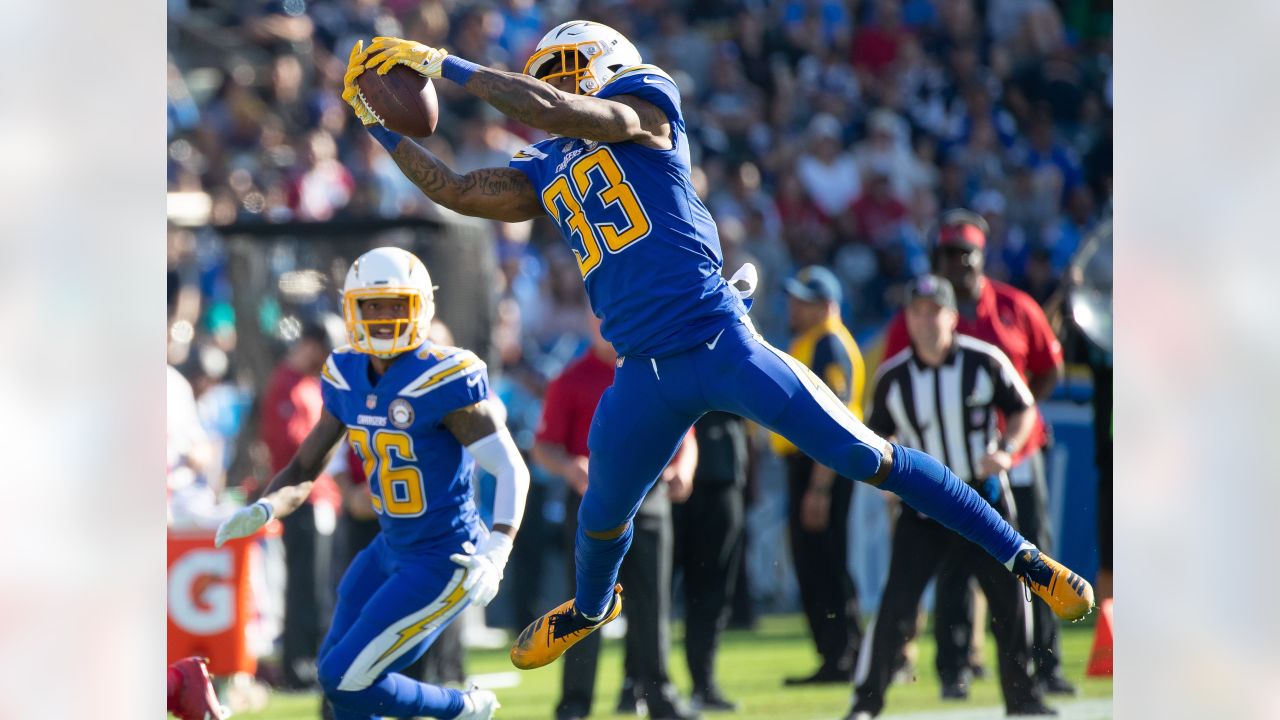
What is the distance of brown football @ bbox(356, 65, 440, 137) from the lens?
462 centimetres

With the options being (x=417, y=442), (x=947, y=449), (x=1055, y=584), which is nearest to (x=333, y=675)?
(x=417, y=442)

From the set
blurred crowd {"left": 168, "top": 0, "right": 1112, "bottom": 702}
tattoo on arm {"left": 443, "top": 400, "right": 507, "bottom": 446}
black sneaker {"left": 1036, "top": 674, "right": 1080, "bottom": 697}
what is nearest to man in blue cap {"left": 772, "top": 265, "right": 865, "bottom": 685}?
black sneaker {"left": 1036, "top": 674, "right": 1080, "bottom": 697}

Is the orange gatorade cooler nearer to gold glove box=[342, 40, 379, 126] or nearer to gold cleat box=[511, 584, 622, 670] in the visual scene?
gold cleat box=[511, 584, 622, 670]

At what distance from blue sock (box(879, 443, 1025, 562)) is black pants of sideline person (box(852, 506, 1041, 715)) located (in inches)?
72.3

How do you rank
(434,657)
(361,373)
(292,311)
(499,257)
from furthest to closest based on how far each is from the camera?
1. (499,257)
2. (292,311)
3. (434,657)
4. (361,373)

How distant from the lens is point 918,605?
6.48 m

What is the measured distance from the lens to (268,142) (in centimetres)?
1056

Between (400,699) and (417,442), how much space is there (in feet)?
2.81

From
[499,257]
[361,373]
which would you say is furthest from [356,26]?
[361,373]

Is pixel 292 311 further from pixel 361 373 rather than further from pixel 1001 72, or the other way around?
pixel 1001 72

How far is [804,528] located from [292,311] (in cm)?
307

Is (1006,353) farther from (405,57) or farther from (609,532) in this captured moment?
(405,57)
